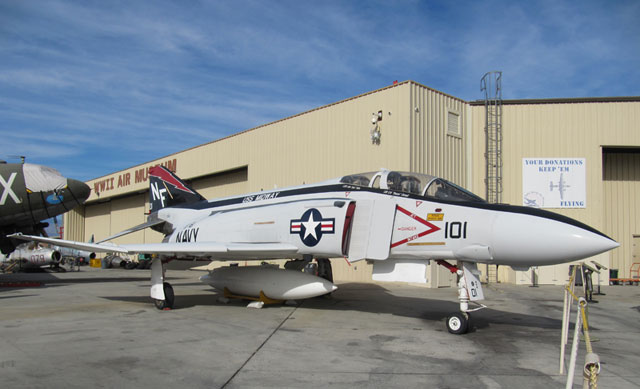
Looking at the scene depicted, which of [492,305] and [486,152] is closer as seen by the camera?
[492,305]

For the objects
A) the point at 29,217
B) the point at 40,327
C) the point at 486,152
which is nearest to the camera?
the point at 40,327

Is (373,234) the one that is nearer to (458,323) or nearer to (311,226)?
(311,226)

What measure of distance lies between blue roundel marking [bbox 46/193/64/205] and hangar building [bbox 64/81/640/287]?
956 centimetres

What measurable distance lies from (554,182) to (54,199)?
19.8 meters

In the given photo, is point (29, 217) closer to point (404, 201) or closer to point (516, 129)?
point (404, 201)

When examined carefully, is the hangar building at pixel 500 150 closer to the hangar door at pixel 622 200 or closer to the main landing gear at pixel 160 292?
Result: the hangar door at pixel 622 200

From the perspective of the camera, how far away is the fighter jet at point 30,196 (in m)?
16.0

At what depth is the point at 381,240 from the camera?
822 centimetres

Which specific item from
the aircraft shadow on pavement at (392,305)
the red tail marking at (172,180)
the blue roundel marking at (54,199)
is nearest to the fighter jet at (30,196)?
the blue roundel marking at (54,199)

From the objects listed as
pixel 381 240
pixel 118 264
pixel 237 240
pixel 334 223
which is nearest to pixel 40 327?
pixel 237 240

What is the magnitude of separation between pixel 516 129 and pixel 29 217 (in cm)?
1977

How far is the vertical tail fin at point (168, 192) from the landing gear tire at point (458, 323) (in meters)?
9.82

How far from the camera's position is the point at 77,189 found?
1777 centimetres

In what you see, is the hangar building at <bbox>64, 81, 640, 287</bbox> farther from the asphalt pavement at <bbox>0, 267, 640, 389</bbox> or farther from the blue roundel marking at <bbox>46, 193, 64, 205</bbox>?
the blue roundel marking at <bbox>46, 193, 64, 205</bbox>
